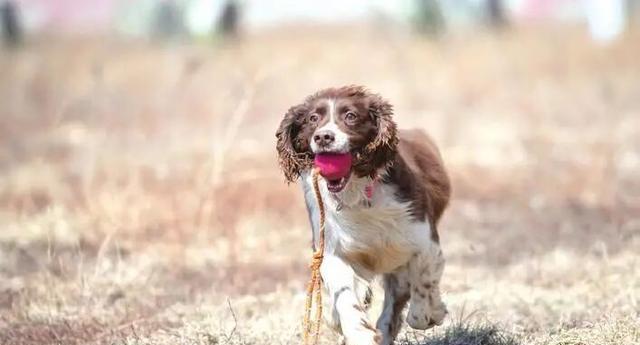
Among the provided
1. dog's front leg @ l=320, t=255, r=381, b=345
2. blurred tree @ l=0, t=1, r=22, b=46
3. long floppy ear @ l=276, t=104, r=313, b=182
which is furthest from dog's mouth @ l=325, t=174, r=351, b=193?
blurred tree @ l=0, t=1, r=22, b=46

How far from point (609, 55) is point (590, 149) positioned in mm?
7457

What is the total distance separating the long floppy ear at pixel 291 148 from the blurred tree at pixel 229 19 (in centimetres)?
2142

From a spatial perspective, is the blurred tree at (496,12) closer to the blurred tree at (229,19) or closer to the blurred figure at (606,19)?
the blurred figure at (606,19)

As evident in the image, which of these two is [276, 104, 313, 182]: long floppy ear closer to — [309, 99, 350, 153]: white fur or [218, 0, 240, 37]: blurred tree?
[309, 99, 350, 153]: white fur

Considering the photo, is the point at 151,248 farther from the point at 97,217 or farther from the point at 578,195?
the point at 578,195

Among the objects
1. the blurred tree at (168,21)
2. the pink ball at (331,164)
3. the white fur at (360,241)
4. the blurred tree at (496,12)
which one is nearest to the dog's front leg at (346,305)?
the white fur at (360,241)

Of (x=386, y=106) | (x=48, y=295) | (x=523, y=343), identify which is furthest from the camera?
(x=48, y=295)

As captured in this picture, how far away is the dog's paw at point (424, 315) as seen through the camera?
604 cm

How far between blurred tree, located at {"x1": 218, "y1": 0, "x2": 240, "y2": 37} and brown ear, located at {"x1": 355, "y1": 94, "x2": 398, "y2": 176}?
2154 centimetres

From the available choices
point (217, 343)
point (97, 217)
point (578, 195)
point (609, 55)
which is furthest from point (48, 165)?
point (609, 55)

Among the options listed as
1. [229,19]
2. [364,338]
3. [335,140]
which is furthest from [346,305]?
[229,19]

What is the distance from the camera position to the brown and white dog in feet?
18.2

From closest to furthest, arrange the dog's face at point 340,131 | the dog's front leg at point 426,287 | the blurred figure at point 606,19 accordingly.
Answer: the dog's face at point 340,131 < the dog's front leg at point 426,287 < the blurred figure at point 606,19

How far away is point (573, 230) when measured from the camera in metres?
10.5
